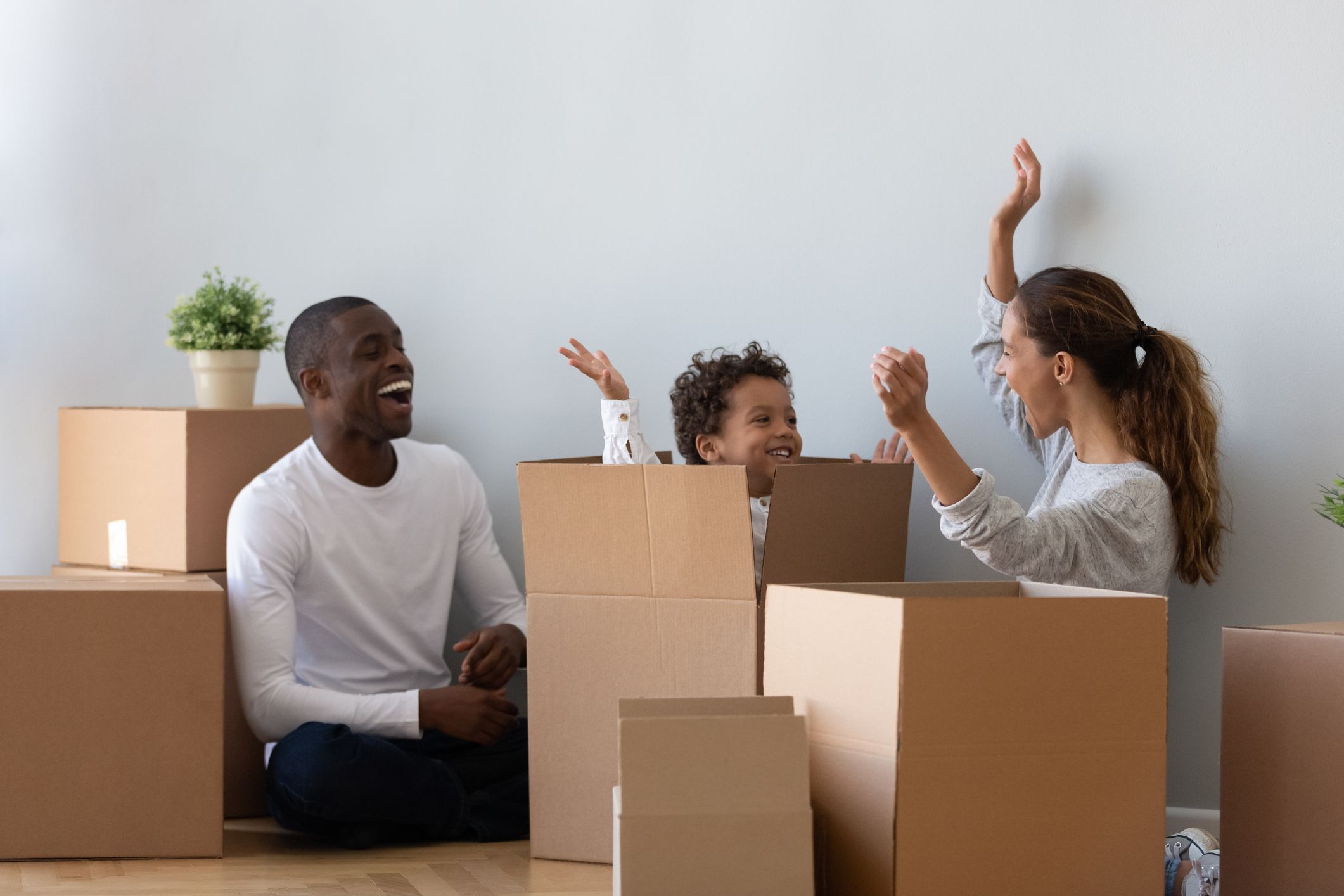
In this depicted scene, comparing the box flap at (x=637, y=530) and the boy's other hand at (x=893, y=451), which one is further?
the boy's other hand at (x=893, y=451)

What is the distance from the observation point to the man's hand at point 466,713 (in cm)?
225

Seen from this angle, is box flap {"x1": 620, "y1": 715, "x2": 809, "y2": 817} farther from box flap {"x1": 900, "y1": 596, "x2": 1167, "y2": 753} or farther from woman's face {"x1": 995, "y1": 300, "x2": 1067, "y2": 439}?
woman's face {"x1": 995, "y1": 300, "x2": 1067, "y2": 439}

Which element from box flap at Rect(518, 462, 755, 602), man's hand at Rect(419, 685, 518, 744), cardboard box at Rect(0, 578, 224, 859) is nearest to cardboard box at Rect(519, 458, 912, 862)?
box flap at Rect(518, 462, 755, 602)

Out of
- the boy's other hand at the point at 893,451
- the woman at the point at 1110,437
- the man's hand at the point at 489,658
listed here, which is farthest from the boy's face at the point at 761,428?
the man's hand at the point at 489,658

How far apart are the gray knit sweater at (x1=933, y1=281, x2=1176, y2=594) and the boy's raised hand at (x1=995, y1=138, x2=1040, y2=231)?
0.14 meters

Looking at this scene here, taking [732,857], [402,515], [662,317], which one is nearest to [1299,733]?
[732,857]

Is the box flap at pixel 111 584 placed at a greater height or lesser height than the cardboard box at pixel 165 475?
lesser

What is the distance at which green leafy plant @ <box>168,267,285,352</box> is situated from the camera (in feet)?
8.36

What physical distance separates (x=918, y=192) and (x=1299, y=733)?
1.09 metres

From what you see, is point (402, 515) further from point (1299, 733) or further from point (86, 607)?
point (1299, 733)

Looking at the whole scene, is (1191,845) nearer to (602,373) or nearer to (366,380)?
(602,373)

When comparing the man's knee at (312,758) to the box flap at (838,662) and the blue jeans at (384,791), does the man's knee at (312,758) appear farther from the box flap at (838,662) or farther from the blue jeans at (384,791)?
the box flap at (838,662)

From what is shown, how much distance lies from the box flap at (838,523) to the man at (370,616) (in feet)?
2.29

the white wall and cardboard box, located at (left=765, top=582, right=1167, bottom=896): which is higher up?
the white wall
